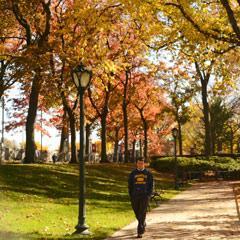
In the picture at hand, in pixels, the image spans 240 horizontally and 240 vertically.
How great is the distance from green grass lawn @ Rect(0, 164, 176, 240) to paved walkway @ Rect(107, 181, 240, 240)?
2.78 feet

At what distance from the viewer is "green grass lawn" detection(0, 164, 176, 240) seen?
1226 centimetres

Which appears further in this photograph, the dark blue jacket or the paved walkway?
the paved walkway

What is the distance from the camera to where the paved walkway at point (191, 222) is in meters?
11.7

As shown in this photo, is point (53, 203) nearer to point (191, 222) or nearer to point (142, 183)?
point (191, 222)

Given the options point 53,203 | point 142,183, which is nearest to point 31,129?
point 53,203

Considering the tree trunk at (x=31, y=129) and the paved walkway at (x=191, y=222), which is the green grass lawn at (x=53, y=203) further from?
the tree trunk at (x=31, y=129)

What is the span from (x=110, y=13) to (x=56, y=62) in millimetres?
13842

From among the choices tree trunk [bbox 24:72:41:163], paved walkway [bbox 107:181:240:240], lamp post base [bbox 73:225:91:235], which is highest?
tree trunk [bbox 24:72:41:163]

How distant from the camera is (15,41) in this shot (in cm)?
3859

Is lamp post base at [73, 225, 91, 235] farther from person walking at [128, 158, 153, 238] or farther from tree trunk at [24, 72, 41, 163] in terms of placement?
tree trunk at [24, 72, 41, 163]

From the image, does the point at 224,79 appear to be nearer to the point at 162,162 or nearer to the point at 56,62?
the point at 56,62

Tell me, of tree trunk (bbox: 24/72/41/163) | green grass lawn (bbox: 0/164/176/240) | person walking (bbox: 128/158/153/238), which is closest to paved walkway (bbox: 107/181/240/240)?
person walking (bbox: 128/158/153/238)

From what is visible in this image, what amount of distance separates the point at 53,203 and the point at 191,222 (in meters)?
5.18

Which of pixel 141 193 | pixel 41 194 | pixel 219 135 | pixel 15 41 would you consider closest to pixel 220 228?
pixel 141 193
